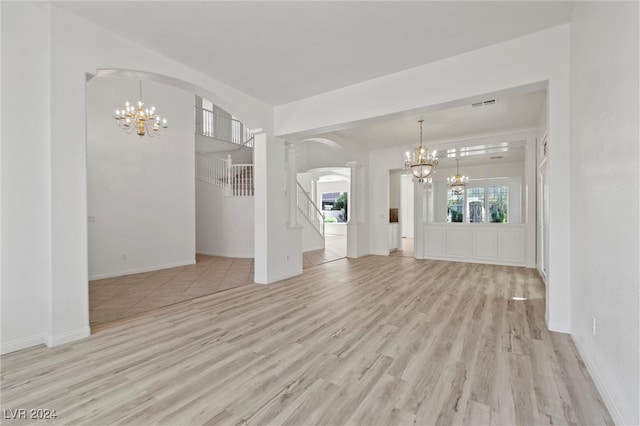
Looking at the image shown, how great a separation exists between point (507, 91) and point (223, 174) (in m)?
Answer: 7.77

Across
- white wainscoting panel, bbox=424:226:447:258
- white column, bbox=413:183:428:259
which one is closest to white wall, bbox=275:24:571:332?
white column, bbox=413:183:428:259

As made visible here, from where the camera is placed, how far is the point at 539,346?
266cm

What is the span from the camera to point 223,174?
9.06 meters

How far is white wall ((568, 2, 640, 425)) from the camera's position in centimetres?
152

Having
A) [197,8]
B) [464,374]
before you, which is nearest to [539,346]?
[464,374]

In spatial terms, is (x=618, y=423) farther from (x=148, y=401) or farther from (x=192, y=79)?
(x=192, y=79)

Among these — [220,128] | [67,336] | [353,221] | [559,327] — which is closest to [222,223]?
[353,221]

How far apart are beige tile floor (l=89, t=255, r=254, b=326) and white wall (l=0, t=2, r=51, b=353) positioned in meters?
0.73

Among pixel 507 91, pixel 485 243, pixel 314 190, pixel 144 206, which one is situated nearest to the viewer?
pixel 507 91

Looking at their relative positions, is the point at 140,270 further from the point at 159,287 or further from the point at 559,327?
the point at 559,327

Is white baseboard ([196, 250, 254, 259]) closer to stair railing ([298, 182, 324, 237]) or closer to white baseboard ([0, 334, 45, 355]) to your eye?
stair railing ([298, 182, 324, 237])

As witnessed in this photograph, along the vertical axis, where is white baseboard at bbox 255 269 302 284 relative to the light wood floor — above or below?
above

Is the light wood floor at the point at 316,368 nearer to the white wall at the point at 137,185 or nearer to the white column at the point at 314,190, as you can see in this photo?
the white wall at the point at 137,185

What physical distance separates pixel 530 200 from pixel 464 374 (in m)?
5.78
